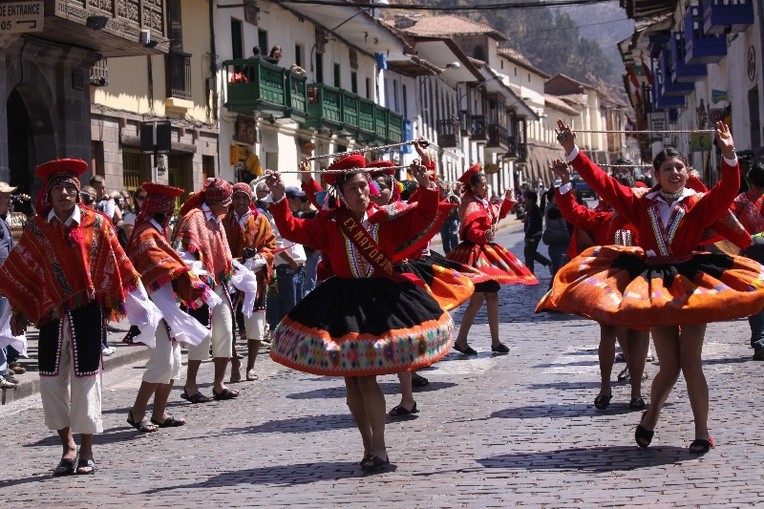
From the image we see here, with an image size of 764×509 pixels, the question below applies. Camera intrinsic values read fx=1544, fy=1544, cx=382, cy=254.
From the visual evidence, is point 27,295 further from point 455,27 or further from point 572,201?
point 455,27

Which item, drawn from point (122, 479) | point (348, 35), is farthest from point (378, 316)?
point (348, 35)

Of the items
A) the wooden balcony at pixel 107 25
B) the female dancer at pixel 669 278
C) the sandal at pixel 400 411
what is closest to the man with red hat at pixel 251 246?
the sandal at pixel 400 411

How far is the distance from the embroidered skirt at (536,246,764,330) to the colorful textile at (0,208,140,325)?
8.68 ft

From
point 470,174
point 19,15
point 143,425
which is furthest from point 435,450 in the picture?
point 19,15

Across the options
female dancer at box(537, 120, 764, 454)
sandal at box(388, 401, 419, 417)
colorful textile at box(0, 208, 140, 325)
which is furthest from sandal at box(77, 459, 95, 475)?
female dancer at box(537, 120, 764, 454)

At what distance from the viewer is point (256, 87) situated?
35.1m

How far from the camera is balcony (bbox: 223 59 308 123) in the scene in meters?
35.2

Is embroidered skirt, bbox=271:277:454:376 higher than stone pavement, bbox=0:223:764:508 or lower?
higher

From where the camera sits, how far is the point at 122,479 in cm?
868

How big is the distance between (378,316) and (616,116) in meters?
170

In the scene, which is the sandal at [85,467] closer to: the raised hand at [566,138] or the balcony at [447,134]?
the raised hand at [566,138]

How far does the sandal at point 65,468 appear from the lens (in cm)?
893

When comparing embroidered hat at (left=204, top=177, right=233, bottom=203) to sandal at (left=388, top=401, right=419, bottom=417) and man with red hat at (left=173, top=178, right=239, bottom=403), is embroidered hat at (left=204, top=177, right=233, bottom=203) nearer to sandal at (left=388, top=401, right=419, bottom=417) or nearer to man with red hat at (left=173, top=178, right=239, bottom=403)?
man with red hat at (left=173, top=178, right=239, bottom=403)

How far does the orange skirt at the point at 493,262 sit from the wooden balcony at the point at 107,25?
9.36 meters
